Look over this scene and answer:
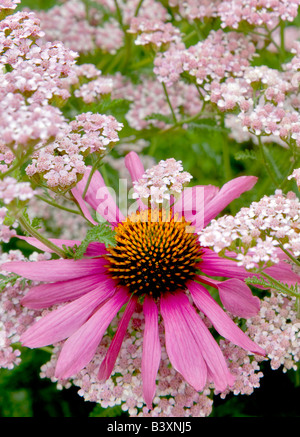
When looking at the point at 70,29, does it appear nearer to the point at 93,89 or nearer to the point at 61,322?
the point at 93,89

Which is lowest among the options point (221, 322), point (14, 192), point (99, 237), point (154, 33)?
point (221, 322)

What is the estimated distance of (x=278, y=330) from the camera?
3.34 ft

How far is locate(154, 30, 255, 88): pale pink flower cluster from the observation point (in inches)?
48.9

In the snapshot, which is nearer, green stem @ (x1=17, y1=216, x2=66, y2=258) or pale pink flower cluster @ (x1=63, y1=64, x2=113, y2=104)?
green stem @ (x1=17, y1=216, x2=66, y2=258)

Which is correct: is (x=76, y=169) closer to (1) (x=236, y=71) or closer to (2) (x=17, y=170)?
(2) (x=17, y=170)

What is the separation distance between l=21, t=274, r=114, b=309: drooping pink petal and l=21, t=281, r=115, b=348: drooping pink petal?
24 mm

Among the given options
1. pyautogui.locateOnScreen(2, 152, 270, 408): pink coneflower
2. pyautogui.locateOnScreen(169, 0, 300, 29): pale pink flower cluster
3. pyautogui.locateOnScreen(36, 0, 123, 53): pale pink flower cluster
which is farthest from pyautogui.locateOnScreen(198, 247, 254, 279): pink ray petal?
pyautogui.locateOnScreen(36, 0, 123, 53): pale pink flower cluster

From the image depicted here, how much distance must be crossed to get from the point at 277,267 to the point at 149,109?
2.29 feet

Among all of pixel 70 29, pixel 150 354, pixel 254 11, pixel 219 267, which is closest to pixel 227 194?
pixel 219 267

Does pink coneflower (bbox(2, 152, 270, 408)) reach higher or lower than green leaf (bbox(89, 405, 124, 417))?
higher

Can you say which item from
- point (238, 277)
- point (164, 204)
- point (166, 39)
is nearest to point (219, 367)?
point (238, 277)

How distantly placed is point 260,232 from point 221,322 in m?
0.17

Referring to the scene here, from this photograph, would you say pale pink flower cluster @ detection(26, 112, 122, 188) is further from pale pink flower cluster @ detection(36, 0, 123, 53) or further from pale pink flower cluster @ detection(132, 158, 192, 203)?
pale pink flower cluster @ detection(36, 0, 123, 53)

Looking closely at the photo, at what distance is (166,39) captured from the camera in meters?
1.33
